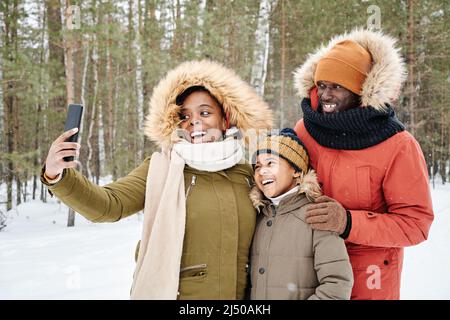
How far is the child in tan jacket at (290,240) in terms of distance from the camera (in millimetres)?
1981

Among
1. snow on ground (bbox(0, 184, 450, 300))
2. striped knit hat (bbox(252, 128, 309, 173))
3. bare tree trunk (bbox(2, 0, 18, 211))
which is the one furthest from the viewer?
bare tree trunk (bbox(2, 0, 18, 211))

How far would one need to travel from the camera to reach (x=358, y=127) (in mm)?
2209

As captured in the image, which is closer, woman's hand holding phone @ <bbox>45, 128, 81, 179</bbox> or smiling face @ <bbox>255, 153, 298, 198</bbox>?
woman's hand holding phone @ <bbox>45, 128, 81, 179</bbox>

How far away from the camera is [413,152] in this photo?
2.17 metres

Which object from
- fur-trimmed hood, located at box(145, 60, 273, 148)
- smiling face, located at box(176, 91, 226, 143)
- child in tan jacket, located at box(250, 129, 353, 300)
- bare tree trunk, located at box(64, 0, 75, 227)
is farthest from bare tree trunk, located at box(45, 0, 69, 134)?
child in tan jacket, located at box(250, 129, 353, 300)

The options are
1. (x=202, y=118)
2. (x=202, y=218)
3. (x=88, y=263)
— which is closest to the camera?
(x=202, y=218)

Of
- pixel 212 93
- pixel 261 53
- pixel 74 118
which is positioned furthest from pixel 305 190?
pixel 261 53

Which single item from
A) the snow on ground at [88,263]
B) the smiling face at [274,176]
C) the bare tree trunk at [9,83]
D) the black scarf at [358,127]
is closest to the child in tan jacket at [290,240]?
the smiling face at [274,176]

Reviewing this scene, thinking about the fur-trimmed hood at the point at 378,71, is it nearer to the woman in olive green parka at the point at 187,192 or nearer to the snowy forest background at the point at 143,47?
the woman in olive green parka at the point at 187,192

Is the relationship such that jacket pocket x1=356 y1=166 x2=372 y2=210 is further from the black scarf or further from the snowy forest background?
the snowy forest background

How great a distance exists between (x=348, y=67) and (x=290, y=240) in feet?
3.77

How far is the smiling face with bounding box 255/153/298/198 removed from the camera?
2.28 metres

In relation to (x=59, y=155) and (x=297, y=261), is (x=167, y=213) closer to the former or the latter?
(x=59, y=155)
